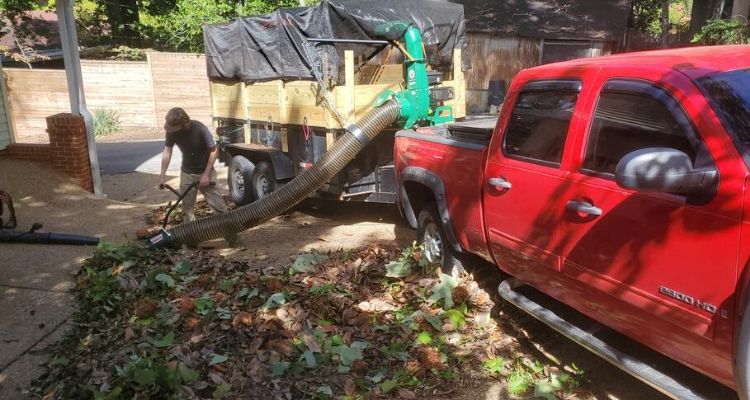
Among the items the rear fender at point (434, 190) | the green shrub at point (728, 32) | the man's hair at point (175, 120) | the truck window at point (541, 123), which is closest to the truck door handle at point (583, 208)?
the truck window at point (541, 123)

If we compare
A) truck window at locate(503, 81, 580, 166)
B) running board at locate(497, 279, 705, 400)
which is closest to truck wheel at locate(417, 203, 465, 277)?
running board at locate(497, 279, 705, 400)

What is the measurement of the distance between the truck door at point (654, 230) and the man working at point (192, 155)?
4536 mm

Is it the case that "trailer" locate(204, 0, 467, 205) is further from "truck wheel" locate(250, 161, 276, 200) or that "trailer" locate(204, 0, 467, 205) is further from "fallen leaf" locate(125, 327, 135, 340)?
"fallen leaf" locate(125, 327, 135, 340)

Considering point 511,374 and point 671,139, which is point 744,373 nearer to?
point 671,139

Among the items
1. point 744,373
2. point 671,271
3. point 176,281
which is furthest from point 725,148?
point 176,281

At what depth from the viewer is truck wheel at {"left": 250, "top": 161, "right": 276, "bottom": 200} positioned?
26.2 ft

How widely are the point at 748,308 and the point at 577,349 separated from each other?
1.80 metres

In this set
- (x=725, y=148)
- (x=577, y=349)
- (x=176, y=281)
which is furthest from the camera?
(x=176, y=281)

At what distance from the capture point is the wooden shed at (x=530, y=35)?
62.3ft

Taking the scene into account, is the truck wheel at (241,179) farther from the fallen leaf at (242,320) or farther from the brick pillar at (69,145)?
the fallen leaf at (242,320)

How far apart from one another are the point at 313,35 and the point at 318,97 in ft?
2.61

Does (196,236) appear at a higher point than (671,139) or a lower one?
lower

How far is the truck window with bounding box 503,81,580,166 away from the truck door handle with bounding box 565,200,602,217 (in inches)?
11.9

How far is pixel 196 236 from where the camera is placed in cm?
647
